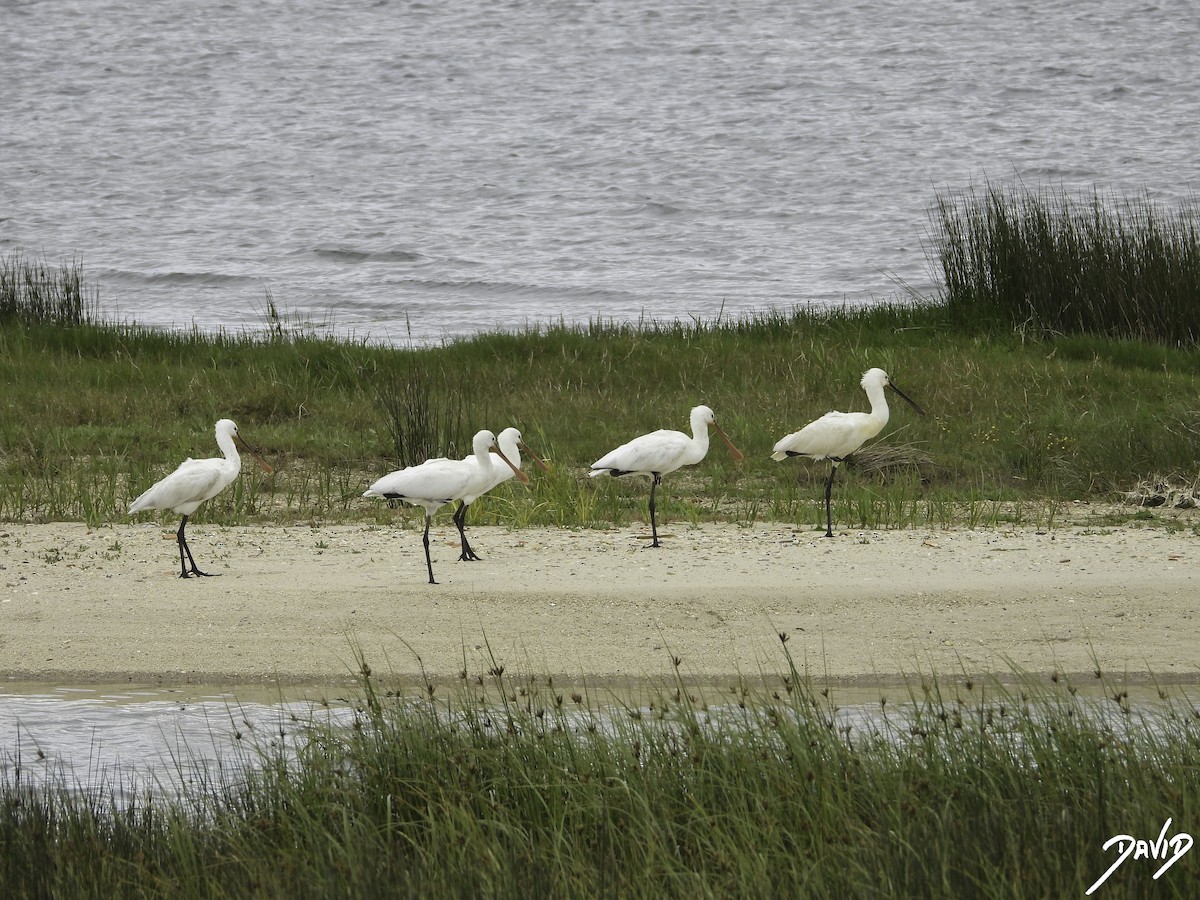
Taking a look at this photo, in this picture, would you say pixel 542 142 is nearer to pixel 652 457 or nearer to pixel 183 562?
pixel 652 457

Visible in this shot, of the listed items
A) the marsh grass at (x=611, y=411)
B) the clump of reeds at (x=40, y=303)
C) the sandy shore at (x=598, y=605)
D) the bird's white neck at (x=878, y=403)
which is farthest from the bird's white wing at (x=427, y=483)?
the clump of reeds at (x=40, y=303)

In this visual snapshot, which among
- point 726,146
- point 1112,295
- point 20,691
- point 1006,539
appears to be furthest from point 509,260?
point 20,691

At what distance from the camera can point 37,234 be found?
36.1 metres

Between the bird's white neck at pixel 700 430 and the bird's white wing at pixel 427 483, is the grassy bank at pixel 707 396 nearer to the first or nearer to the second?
the bird's white neck at pixel 700 430

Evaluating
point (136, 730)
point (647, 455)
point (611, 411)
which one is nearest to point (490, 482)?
point (647, 455)

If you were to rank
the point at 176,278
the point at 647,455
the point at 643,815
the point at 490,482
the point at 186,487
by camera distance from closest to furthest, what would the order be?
the point at 643,815 → the point at 186,487 → the point at 490,482 → the point at 647,455 → the point at 176,278

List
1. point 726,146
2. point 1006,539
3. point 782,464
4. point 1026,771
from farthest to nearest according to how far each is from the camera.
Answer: point 726,146, point 782,464, point 1006,539, point 1026,771

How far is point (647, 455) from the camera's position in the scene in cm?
1140

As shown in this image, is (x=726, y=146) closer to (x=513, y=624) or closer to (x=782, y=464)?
(x=782, y=464)

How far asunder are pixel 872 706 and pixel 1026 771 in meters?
2.23

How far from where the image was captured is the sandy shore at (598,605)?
8.48 m
